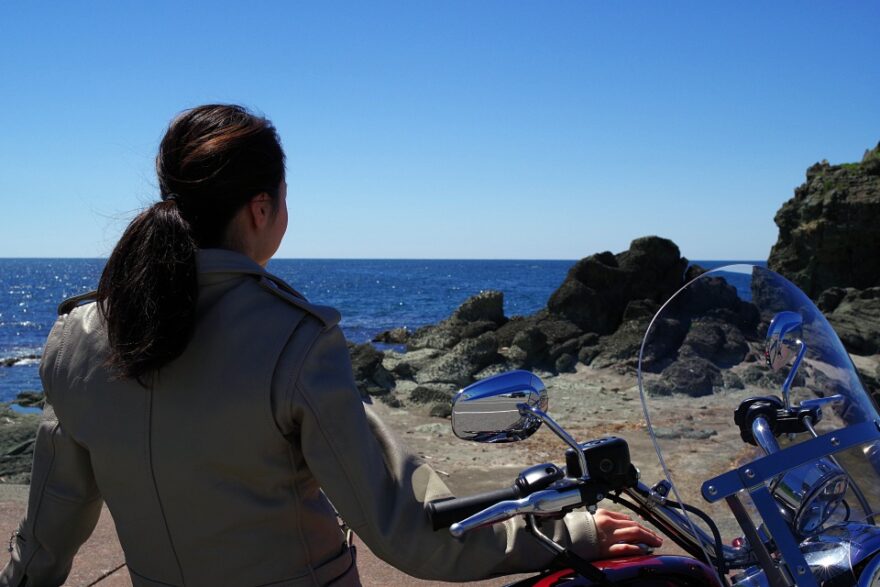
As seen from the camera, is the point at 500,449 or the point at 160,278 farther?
the point at 500,449

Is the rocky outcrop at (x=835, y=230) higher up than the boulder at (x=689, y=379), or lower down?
higher up

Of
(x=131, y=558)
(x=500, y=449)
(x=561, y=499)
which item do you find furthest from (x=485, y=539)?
(x=500, y=449)

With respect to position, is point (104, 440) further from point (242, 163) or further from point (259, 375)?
point (242, 163)

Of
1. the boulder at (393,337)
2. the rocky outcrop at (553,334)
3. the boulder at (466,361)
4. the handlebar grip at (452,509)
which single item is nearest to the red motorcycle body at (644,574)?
the handlebar grip at (452,509)

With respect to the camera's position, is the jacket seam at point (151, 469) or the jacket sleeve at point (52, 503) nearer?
the jacket seam at point (151, 469)

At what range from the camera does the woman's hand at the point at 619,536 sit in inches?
64.2

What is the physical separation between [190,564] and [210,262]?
1.83 feet

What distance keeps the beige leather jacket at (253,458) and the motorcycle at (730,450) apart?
10 centimetres

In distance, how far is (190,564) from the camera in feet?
4.87

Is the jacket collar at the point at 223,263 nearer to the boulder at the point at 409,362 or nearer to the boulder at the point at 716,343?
the boulder at the point at 716,343

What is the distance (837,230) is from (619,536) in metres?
22.2

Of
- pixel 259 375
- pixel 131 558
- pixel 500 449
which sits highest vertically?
pixel 259 375

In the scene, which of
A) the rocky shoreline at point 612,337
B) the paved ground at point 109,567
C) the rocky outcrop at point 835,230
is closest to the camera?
the paved ground at point 109,567

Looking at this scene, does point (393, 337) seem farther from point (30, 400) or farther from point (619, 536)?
point (619, 536)
